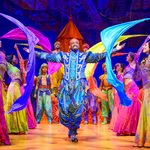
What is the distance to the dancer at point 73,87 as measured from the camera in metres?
5.94

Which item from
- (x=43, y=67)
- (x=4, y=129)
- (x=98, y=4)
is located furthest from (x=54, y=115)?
(x=4, y=129)

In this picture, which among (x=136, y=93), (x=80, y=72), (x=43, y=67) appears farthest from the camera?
(x=43, y=67)

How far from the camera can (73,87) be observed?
600cm

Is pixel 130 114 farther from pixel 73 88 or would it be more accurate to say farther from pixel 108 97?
pixel 108 97

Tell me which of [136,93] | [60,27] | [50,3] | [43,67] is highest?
[50,3]

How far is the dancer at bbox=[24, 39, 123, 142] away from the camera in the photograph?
5941 mm

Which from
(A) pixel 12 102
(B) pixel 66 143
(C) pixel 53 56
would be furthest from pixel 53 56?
(B) pixel 66 143

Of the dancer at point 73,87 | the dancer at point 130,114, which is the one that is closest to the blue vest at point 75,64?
the dancer at point 73,87

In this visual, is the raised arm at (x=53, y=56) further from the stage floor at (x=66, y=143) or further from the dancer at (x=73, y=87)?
the stage floor at (x=66, y=143)

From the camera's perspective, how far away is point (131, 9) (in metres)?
11.8

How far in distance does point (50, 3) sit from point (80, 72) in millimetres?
6313

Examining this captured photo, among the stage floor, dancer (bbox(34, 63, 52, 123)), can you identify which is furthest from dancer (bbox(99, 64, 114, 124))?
the stage floor

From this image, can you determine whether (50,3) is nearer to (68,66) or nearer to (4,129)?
(68,66)

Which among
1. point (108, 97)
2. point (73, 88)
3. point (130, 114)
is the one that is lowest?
point (130, 114)
